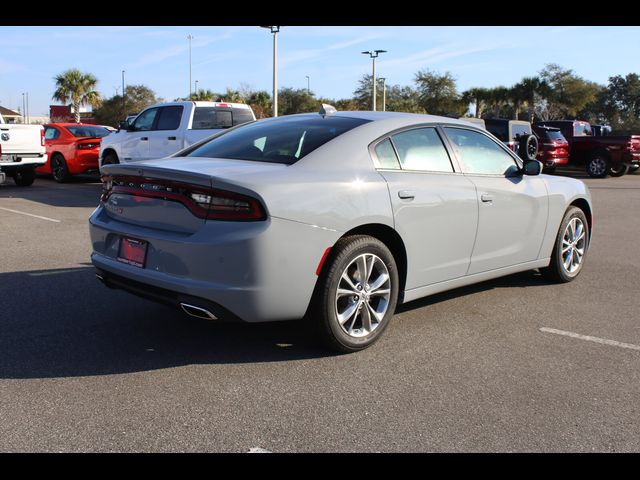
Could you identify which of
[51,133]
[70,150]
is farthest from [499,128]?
→ [51,133]

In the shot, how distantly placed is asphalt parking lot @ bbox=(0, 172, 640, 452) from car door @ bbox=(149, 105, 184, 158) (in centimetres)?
720

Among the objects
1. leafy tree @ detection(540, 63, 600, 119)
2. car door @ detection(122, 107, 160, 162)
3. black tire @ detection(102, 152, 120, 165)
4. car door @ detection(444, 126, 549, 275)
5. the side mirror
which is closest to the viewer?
car door @ detection(444, 126, 549, 275)

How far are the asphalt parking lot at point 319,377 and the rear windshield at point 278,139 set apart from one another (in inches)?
48.7

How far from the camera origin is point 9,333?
14.7ft

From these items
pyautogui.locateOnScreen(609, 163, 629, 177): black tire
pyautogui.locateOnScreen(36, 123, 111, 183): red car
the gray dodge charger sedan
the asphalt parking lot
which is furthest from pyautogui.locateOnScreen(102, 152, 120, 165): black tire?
pyautogui.locateOnScreen(609, 163, 629, 177): black tire

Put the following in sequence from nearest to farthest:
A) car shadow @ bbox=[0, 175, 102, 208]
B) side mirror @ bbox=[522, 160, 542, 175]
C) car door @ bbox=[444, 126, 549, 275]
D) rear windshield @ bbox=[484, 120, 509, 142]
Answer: car door @ bbox=[444, 126, 549, 275]
side mirror @ bbox=[522, 160, 542, 175]
car shadow @ bbox=[0, 175, 102, 208]
rear windshield @ bbox=[484, 120, 509, 142]

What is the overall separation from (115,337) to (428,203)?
2.33 meters

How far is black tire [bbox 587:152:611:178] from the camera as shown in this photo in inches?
866

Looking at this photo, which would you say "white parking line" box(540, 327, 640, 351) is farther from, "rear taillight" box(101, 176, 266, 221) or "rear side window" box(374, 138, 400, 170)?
"rear taillight" box(101, 176, 266, 221)

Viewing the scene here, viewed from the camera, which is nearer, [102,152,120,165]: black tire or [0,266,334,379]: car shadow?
[0,266,334,379]: car shadow

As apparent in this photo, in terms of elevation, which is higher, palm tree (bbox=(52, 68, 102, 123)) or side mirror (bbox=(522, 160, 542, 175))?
palm tree (bbox=(52, 68, 102, 123))

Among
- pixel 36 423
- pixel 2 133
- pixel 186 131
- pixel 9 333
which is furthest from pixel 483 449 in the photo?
pixel 2 133

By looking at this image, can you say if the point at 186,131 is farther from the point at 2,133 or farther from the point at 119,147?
the point at 2,133

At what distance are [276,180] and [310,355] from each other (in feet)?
3.77
